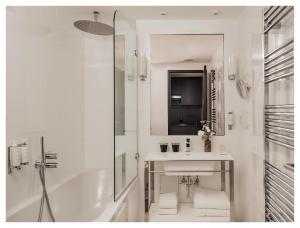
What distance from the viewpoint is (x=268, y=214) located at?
169 centimetres

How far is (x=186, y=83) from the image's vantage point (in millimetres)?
2660

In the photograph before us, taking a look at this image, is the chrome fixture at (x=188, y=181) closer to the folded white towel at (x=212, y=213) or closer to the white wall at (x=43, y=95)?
the folded white towel at (x=212, y=213)

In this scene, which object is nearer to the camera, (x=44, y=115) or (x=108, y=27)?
(x=44, y=115)

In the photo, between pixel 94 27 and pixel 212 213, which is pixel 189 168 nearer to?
pixel 212 213

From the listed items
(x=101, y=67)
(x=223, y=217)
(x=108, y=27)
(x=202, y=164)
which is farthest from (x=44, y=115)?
(x=223, y=217)

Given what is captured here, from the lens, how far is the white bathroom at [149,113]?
162 cm

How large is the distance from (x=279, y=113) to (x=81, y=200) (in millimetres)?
1780

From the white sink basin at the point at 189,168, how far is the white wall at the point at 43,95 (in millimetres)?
873

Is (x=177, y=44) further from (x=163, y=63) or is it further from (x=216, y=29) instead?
(x=216, y=29)

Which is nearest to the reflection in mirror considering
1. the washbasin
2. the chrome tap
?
the washbasin

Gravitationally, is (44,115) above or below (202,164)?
above

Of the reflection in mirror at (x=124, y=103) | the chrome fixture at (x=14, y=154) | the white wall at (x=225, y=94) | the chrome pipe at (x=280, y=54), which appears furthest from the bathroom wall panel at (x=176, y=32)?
the chrome fixture at (x=14, y=154)
